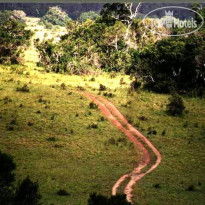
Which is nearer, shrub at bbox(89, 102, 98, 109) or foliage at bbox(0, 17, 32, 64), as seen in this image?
shrub at bbox(89, 102, 98, 109)

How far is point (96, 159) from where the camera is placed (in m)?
23.3

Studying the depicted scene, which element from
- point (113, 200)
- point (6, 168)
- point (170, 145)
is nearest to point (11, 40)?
point (170, 145)

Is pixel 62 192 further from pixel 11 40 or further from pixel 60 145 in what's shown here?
pixel 11 40

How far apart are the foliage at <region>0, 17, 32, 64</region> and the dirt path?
20995 mm

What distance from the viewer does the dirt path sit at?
64.2 ft

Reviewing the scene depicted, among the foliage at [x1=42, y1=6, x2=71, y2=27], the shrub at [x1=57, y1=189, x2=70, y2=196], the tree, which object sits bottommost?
the shrub at [x1=57, y1=189, x2=70, y2=196]

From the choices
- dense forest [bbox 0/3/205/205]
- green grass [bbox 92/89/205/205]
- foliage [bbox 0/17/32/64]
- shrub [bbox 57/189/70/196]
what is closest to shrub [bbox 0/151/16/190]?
shrub [bbox 57/189/70/196]

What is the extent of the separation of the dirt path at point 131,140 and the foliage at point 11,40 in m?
21.0

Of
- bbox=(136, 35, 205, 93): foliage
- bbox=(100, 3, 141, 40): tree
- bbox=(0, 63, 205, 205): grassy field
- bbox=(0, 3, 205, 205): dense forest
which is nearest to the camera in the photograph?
bbox=(0, 63, 205, 205): grassy field

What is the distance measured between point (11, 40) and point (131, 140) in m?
36.4

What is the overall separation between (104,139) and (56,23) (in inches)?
4651

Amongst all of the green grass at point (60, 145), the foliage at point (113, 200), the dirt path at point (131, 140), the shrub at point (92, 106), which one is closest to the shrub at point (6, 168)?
the green grass at point (60, 145)

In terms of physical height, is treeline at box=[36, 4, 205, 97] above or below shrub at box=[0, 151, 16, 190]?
above

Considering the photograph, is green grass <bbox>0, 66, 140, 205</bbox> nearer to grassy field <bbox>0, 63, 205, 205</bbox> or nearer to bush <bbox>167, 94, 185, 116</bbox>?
grassy field <bbox>0, 63, 205, 205</bbox>
